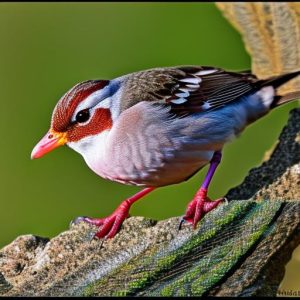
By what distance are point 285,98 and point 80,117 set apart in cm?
116

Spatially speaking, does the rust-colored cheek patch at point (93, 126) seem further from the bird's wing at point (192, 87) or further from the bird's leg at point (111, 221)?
the bird's leg at point (111, 221)

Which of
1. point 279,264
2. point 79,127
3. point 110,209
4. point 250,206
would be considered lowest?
point 110,209

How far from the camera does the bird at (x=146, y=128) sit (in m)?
3.54

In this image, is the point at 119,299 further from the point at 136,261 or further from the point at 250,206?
the point at 250,206

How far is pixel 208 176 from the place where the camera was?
3738 mm

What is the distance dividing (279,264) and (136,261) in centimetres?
50

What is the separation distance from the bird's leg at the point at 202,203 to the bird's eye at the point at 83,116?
625 mm

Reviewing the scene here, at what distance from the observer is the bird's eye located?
358 centimetres

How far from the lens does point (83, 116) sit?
3.60m

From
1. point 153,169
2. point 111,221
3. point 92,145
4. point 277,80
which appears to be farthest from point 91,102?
point 277,80

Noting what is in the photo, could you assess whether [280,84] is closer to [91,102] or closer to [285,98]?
[285,98]

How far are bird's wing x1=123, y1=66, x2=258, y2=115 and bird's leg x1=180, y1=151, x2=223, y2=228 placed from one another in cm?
27

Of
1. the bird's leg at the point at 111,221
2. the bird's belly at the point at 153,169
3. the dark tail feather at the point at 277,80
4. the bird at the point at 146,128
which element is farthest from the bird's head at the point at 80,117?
the dark tail feather at the point at 277,80

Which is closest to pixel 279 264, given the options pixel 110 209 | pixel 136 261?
pixel 136 261
